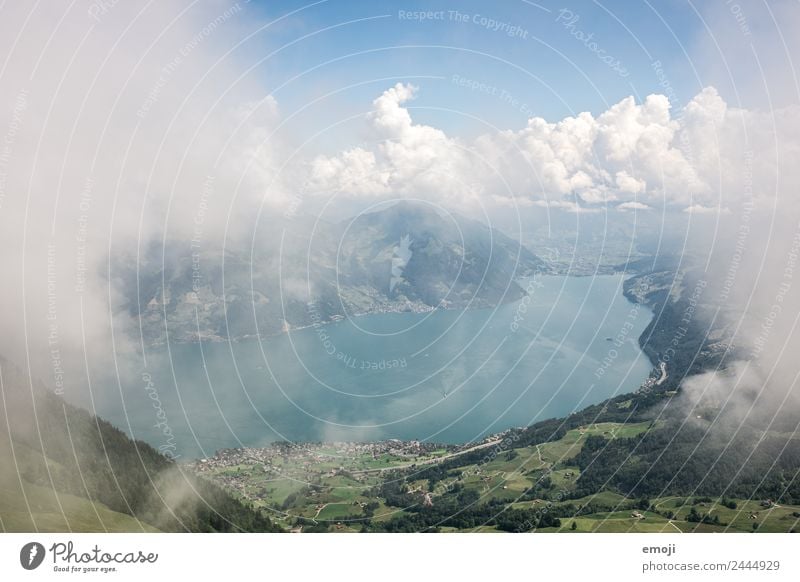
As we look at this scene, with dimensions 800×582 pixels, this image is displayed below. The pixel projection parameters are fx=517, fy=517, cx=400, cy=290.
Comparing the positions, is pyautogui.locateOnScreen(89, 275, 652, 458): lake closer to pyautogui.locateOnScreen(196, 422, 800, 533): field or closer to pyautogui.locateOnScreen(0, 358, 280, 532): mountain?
pyautogui.locateOnScreen(196, 422, 800, 533): field

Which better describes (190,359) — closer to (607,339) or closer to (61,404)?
(61,404)

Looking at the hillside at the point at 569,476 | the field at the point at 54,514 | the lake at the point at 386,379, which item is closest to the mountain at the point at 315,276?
the lake at the point at 386,379

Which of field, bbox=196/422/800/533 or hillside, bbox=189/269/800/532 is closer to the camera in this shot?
field, bbox=196/422/800/533

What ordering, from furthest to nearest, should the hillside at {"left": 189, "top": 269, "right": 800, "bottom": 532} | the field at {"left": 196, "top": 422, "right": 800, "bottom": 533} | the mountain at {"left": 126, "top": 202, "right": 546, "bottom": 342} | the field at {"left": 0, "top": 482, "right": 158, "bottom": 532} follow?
the mountain at {"left": 126, "top": 202, "right": 546, "bottom": 342} < the hillside at {"left": 189, "top": 269, "right": 800, "bottom": 532} < the field at {"left": 196, "top": 422, "right": 800, "bottom": 533} < the field at {"left": 0, "top": 482, "right": 158, "bottom": 532}

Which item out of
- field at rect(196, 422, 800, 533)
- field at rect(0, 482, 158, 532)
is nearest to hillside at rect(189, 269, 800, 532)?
field at rect(196, 422, 800, 533)

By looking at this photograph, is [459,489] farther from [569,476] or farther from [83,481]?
[83,481]

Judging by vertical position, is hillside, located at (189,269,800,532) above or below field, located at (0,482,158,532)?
below

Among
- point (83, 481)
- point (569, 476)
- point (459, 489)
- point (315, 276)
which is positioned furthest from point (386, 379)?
point (83, 481)
